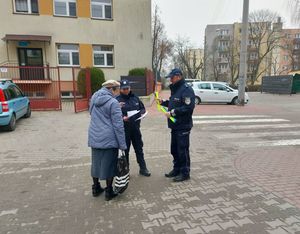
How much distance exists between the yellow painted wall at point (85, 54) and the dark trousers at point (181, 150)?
16036mm

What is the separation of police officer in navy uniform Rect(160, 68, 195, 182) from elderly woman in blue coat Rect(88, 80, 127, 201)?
105 centimetres

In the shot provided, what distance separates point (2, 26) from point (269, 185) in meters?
19.2

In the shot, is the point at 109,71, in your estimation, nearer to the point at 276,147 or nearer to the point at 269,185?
the point at 276,147

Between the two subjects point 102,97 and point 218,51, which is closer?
point 102,97

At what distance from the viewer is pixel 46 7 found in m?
17.8

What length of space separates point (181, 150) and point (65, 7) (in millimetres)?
17750

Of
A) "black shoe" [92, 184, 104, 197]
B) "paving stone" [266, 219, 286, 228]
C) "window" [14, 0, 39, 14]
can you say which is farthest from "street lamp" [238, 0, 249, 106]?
"window" [14, 0, 39, 14]

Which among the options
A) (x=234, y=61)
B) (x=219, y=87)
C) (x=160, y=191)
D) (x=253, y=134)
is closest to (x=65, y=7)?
(x=219, y=87)

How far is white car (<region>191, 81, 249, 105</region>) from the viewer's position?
1716 cm

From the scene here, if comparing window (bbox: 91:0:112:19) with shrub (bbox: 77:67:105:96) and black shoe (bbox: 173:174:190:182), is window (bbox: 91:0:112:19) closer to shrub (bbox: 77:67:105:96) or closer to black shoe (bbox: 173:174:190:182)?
shrub (bbox: 77:67:105:96)

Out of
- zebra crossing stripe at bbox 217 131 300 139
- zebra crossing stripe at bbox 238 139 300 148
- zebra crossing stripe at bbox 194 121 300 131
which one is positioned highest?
zebra crossing stripe at bbox 238 139 300 148

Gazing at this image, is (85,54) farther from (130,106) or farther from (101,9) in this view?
(130,106)

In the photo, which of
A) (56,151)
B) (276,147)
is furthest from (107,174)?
(276,147)

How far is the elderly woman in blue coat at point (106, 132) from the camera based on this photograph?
357cm
